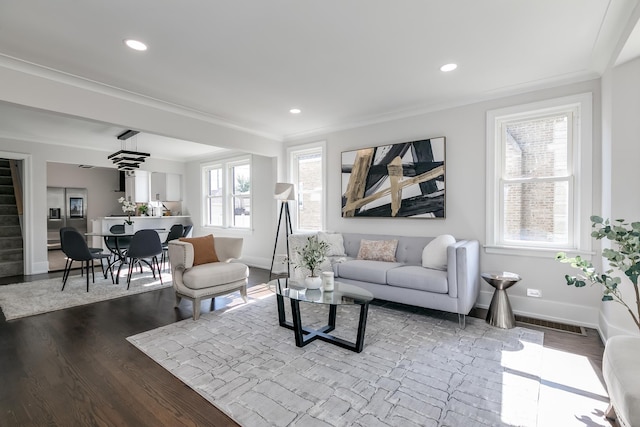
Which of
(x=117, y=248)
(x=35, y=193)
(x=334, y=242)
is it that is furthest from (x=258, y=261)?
(x=35, y=193)

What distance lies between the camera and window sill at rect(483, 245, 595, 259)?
124 inches

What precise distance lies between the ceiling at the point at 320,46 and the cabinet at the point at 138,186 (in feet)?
16.2

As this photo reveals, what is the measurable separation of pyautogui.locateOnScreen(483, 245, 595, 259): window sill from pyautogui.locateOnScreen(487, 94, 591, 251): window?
1.1 inches

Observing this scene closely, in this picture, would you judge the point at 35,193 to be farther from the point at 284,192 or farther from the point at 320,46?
the point at 320,46

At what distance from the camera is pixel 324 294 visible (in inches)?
113

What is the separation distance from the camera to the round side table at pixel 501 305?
10.2 ft

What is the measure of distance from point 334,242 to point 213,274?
1797mm

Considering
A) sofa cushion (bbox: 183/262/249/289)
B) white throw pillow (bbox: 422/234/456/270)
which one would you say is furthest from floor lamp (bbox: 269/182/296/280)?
white throw pillow (bbox: 422/234/456/270)

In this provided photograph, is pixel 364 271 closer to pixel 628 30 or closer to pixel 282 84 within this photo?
pixel 282 84

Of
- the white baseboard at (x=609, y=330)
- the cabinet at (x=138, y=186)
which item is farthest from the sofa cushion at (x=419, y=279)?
the cabinet at (x=138, y=186)

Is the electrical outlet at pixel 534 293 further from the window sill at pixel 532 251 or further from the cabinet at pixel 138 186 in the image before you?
the cabinet at pixel 138 186

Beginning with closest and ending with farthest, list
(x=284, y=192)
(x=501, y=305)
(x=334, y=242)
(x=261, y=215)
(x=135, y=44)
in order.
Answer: (x=135, y=44)
(x=501, y=305)
(x=334, y=242)
(x=284, y=192)
(x=261, y=215)

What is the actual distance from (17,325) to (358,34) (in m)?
4.48

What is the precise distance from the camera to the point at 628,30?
2158mm
